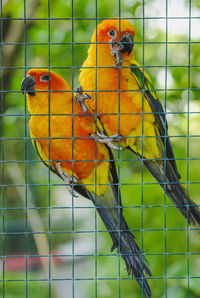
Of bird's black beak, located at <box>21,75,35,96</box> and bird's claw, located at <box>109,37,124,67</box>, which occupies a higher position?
bird's claw, located at <box>109,37,124,67</box>

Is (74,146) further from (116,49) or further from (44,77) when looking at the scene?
(116,49)

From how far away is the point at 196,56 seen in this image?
110 inches

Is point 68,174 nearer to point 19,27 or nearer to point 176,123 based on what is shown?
point 176,123

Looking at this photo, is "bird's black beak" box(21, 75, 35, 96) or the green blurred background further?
the green blurred background

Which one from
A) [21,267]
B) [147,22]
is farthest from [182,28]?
[21,267]

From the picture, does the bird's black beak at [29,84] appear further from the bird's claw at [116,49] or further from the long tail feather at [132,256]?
the long tail feather at [132,256]

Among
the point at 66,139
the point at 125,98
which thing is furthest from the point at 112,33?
the point at 66,139

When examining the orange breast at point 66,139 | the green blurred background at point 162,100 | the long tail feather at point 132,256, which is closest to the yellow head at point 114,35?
the orange breast at point 66,139

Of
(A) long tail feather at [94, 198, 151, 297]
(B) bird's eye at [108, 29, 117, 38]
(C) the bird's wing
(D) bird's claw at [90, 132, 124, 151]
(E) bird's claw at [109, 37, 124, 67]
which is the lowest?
(A) long tail feather at [94, 198, 151, 297]

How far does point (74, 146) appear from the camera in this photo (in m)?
1.94

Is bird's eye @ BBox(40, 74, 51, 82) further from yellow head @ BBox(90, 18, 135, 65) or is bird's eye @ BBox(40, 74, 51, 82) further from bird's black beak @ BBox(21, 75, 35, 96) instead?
yellow head @ BBox(90, 18, 135, 65)

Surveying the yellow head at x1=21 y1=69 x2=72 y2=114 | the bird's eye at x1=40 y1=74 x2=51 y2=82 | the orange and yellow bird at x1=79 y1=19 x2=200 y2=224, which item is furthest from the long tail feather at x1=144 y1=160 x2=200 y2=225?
the bird's eye at x1=40 y1=74 x2=51 y2=82

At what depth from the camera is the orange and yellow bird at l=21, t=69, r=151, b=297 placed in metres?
1.88

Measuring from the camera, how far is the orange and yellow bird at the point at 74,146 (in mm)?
1876
